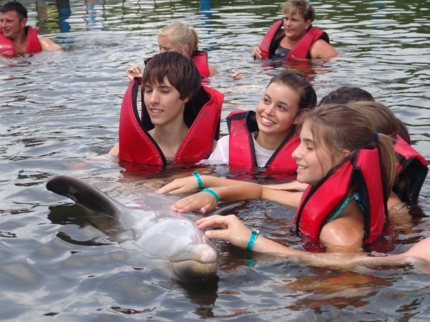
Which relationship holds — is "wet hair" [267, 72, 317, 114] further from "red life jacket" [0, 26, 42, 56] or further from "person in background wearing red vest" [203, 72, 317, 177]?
"red life jacket" [0, 26, 42, 56]

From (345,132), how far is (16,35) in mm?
9835

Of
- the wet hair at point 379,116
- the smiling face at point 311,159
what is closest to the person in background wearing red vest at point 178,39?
the wet hair at point 379,116

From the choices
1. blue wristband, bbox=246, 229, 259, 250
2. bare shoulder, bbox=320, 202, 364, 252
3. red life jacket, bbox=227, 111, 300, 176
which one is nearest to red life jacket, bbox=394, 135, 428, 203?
bare shoulder, bbox=320, 202, 364, 252

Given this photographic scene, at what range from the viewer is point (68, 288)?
427cm

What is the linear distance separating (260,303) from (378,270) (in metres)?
0.86

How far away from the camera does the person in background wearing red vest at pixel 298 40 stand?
11.9m

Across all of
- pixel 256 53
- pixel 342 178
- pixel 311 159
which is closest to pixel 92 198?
pixel 311 159

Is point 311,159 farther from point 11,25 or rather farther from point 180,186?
point 11,25

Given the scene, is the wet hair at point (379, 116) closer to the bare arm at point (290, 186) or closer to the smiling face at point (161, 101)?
the bare arm at point (290, 186)

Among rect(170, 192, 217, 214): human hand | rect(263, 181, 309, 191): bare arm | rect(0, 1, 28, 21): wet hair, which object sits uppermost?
rect(0, 1, 28, 21): wet hair

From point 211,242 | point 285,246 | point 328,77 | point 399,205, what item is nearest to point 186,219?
point 211,242

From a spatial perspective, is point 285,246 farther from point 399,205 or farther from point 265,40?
point 265,40

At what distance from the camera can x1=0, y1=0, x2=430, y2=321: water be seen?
4.02 m

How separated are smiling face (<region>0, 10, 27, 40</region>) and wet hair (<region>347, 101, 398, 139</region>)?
30.6 feet
